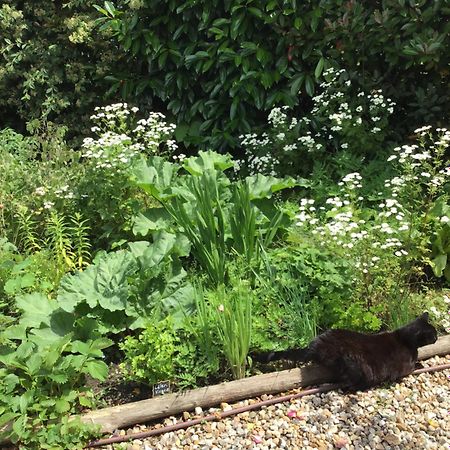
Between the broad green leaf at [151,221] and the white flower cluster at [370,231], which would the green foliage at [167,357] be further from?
the white flower cluster at [370,231]

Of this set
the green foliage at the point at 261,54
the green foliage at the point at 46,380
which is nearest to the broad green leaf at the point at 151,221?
the green foliage at the point at 46,380

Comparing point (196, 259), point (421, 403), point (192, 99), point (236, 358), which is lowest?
point (421, 403)

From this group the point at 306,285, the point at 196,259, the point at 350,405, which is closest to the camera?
the point at 350,405

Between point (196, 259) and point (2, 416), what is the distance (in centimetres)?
163

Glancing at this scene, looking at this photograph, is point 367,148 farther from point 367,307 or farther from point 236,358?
point 236,358

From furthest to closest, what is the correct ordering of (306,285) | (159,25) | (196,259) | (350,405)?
(159,25) → (196,259) → (306,285) → (350,405)

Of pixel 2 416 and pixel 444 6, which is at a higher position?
pixel 444 6

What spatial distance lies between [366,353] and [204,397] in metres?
0.86

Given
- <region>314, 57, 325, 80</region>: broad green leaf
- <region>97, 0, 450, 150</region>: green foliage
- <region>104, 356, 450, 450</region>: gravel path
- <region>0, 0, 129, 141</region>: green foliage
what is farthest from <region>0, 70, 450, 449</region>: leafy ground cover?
<region>0, 0, 129, 141</region>: green foliage

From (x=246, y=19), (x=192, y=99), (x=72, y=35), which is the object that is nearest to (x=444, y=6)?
(x=246, y=19)

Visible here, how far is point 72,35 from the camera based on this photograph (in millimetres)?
6602

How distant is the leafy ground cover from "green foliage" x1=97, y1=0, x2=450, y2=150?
589 mm

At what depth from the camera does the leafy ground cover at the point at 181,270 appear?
10.1ft

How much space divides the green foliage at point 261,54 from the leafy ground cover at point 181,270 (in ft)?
1.93
